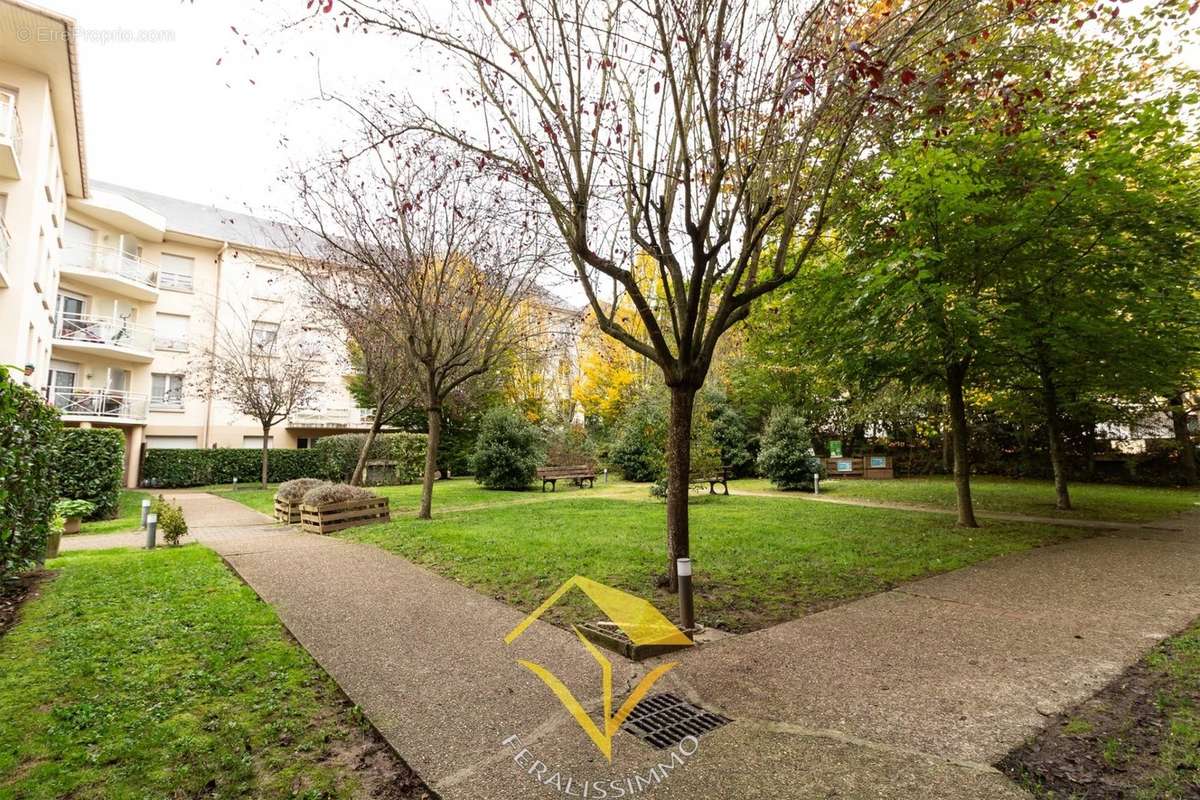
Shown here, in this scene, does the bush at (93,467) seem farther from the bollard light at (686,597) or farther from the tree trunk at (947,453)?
the tree trunk at (947,453)

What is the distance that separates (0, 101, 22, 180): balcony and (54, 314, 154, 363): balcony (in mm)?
9281

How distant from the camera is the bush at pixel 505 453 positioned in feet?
61.4

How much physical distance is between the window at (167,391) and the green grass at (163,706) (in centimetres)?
2420

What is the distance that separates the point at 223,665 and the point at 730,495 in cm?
1377

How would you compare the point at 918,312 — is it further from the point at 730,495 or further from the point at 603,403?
the point at 603,403

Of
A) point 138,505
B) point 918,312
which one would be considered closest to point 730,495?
point 918,312

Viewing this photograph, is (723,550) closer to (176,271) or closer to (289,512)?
(289,512)

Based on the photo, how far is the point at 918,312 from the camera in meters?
8.34

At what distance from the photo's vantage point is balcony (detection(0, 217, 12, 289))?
41.0ft

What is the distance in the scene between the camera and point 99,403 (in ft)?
68.2

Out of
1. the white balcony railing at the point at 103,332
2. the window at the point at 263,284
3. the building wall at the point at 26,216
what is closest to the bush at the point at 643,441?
the building wall at the point at 26,216

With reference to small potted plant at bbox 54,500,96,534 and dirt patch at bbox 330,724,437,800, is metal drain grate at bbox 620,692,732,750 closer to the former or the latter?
dirt patch at bbox 330,724,437,800

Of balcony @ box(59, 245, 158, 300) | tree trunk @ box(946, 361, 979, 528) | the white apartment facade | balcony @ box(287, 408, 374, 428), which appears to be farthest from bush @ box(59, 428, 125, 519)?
tree trunk @ box(946, 361, 979, 528)

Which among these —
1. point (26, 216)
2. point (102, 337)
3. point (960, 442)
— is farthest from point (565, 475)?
point (102, 337)
